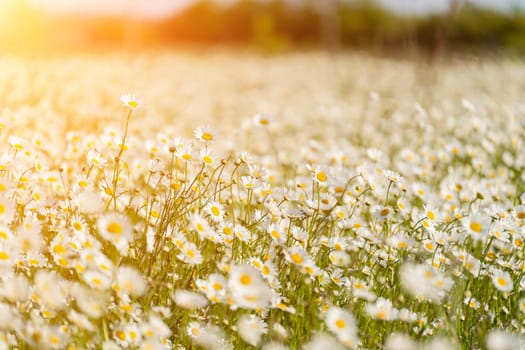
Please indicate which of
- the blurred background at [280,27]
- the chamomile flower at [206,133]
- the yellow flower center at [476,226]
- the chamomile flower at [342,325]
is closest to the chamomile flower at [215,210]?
the chamomile flower at [206,133]

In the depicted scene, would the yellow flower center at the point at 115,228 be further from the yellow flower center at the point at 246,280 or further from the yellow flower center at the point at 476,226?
the yellow flower center at the point at 476,226

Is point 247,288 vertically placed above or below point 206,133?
below

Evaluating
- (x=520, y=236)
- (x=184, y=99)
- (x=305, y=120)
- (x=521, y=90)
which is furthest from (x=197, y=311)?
(x=521, y=90)

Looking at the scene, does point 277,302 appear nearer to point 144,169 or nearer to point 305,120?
point 144,169

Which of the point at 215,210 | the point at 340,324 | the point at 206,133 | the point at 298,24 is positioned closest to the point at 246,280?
the point at 340,324

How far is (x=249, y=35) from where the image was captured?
4894 centimetres

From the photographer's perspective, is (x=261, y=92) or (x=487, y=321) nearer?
(x=487, y=321)

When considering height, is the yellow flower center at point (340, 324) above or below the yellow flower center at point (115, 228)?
below

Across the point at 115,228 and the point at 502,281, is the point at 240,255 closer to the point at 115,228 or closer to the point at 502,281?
the point at 115,228

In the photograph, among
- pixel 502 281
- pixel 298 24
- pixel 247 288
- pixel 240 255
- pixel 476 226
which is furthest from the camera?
pixel 298 24

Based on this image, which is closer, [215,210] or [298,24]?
[215,210]

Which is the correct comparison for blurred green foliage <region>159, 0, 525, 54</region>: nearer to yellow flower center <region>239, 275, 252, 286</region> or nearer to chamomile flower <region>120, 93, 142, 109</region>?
chamomile flower <region>120, 93, 142, 109</region>

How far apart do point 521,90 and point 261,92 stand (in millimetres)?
4608

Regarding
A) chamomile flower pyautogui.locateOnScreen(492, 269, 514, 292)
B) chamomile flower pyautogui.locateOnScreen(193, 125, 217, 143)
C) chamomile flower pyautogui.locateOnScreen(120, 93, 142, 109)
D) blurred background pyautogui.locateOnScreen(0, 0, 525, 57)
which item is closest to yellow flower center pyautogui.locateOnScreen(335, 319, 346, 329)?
chamomile flower pyautogui.locateOnScreen(492, 269, 514, 292)
